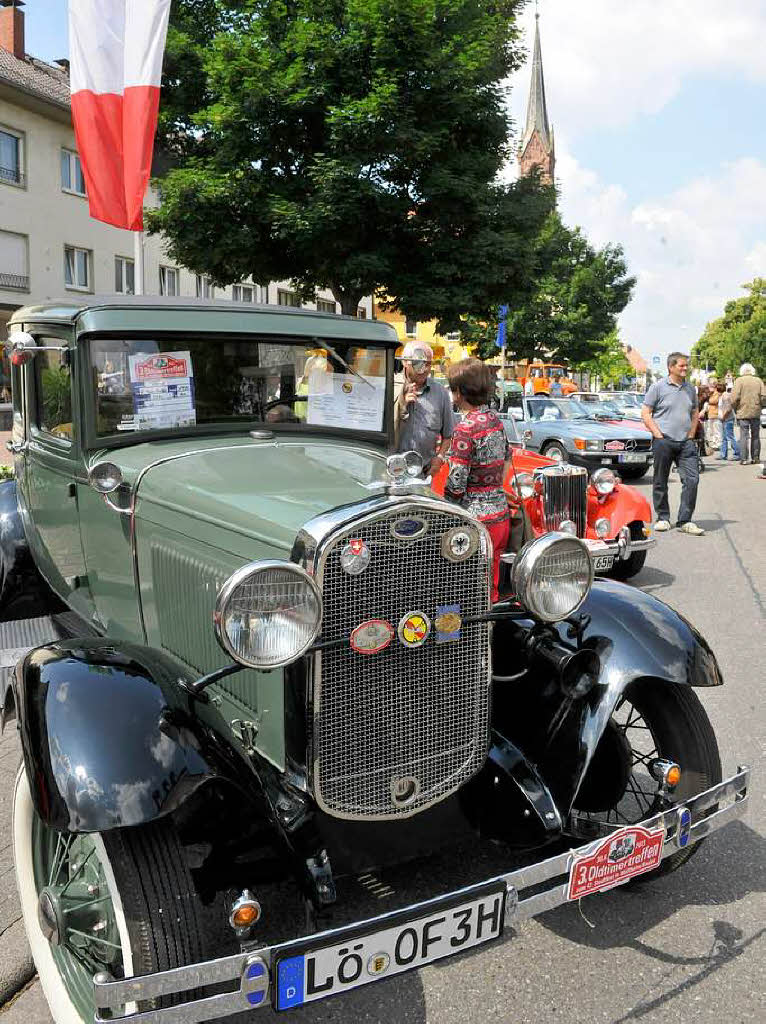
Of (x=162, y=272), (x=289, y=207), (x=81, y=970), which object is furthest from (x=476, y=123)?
(x=162, y=272)

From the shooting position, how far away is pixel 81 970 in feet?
7.38

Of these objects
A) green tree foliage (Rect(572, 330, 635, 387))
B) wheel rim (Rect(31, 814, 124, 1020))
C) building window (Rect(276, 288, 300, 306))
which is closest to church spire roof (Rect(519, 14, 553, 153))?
green tree foliage (Rect(572, 330, 635, 387))

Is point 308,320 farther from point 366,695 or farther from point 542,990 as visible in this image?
point 542,990

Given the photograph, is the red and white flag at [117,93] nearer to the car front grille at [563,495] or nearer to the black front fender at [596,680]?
the car front grille at [563,495]

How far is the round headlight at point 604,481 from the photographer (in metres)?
7.34

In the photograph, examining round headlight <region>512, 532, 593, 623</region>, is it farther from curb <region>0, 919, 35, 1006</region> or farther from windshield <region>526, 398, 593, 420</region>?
windshield <region>526, 398, 593, 420</region>

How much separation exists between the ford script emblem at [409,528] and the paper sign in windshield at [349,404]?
4.72ft

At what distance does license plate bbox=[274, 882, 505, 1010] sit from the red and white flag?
7048 millimetres

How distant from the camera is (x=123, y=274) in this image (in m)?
27.8

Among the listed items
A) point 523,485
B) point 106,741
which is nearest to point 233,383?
point 106,741

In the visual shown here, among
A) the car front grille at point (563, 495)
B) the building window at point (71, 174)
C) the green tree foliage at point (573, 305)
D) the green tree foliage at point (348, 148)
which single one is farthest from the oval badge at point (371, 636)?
the green tree foliage at point (573, 305)

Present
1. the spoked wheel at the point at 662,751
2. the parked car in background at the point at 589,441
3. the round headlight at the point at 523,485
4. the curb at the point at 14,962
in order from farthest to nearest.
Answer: the parked car in background at the point at 589,441 < the round headlight at the point at 523,485 < the spoked wheel at the point at 662,751 < the curb at the point at 14,962

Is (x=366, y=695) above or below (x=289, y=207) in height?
below

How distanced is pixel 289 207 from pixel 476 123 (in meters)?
3.55
